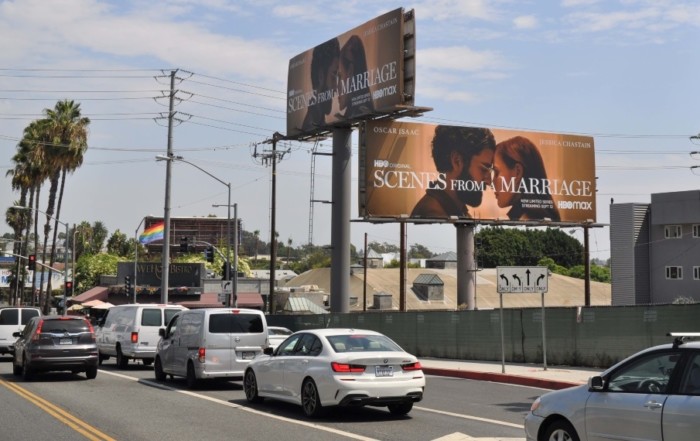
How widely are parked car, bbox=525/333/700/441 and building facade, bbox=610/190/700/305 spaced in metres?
52.2

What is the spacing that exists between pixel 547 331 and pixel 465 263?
82.1 ft

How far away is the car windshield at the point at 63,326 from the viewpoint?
2355 cm

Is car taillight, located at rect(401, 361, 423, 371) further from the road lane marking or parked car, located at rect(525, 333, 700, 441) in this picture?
parked car, located at rect(525, 333, 700, 441)

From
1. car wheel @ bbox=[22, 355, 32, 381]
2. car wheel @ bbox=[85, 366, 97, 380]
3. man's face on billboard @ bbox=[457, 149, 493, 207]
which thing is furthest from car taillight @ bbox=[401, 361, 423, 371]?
man's face on billboard @ bbox=[457, 149, 493, 207]

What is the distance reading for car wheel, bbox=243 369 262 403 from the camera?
17422 millimetres

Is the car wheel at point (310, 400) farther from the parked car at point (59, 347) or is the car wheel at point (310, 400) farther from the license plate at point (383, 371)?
the parked car at point (59, 347)

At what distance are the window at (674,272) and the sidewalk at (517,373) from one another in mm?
33120

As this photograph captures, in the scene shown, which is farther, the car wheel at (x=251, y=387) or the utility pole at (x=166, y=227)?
the utility pole at (x=166, y=227)

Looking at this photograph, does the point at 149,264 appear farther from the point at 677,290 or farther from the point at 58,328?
the point at 58,328

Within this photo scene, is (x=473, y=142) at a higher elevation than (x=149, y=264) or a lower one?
higher

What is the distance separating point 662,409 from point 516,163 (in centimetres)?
4648

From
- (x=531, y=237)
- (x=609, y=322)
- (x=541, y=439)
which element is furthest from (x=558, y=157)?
(x=531, y=237)

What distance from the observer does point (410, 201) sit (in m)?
49.8

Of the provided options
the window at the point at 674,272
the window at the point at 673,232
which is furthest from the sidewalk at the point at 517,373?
the window at the point at 673,232
